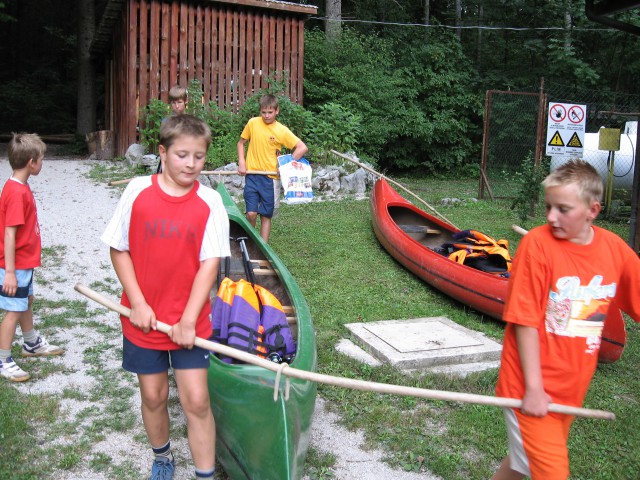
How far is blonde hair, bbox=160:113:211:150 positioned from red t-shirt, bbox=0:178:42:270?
5.57ft

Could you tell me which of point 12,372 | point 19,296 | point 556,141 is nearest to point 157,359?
point 19,296

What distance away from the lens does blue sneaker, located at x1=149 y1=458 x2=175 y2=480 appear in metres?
3.18

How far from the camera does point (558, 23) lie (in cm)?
2108

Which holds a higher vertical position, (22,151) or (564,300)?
(22,151)

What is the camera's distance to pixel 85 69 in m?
20.7

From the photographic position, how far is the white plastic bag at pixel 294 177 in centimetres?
718

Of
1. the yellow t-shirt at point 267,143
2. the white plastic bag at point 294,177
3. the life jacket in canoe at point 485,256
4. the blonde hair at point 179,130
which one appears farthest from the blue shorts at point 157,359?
the yellow t-shirt at point 267,143

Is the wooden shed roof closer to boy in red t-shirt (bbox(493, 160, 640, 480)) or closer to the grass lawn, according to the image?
the grass lawn

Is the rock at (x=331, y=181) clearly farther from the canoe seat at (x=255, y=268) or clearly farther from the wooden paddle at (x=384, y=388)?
the wooden paddle at (x=384, y=388)

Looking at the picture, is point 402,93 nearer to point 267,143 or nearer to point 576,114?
point 576,114

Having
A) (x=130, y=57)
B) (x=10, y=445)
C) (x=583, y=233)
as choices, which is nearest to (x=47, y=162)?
(x=130, y=57)

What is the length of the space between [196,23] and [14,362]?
11.0m

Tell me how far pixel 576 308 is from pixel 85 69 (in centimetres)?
2101

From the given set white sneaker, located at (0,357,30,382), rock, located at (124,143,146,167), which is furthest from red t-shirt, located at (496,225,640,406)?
rock, located at (124,143,146,167)
